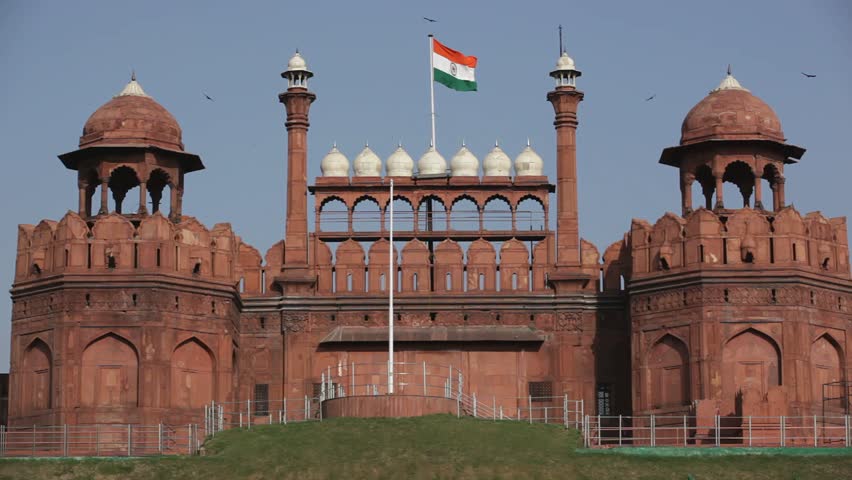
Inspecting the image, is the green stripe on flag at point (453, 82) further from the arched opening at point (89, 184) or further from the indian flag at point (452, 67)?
the arched opening at point (89, 184)

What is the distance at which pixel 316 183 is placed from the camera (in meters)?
72.9

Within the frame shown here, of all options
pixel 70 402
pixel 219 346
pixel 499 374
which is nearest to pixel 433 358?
pixel 499 374

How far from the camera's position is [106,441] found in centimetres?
6488

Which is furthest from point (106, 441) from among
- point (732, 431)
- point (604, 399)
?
point (732, 431)

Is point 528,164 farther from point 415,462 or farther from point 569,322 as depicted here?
point 415,462

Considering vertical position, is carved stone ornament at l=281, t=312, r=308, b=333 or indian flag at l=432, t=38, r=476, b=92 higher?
indian flag at l=432, t=38, r=476, b=92

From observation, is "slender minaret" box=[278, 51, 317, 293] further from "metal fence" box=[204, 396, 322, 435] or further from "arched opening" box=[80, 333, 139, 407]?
"arched opening" box=[80, 333, 139, 407]

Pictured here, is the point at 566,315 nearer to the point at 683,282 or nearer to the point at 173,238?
the point at 683,282

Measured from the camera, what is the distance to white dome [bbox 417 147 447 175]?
73.0m

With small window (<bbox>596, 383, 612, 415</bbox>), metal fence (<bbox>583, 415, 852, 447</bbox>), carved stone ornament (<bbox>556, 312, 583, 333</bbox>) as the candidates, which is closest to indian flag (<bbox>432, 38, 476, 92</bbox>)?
carved stone ornament (<bbox>556, 312, 583, 333</bbox>)

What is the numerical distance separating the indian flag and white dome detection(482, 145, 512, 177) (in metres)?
2.41

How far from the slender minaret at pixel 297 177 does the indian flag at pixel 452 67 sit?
4.31 metres

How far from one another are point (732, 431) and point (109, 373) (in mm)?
18716

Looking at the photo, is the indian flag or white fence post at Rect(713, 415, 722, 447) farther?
the indian flag
